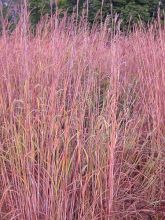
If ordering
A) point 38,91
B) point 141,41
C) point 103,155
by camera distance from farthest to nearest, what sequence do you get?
1. point 141,41
2. point 38,91
3. point 103,155

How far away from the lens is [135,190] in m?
2.25

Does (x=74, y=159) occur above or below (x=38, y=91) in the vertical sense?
below

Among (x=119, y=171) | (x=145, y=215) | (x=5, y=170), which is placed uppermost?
(x=5, y=170)

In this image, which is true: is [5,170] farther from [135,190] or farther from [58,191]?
[135,190]

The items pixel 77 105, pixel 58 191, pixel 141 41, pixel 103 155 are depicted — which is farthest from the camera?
pixel 141 41

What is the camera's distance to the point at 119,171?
7.27 feet

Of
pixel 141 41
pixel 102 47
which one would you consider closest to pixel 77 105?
pixel 141 41

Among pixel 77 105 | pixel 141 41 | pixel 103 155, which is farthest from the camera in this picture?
pixel 141 41

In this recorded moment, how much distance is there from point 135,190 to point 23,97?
77 centimetres

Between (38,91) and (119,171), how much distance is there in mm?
640

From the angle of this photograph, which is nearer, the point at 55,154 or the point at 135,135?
the point at 55,154

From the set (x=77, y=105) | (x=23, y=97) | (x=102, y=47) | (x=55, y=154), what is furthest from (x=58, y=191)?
(x=102, y=47)

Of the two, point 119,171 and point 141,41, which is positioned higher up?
point 141,41

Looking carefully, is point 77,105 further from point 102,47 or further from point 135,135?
point 102,47
